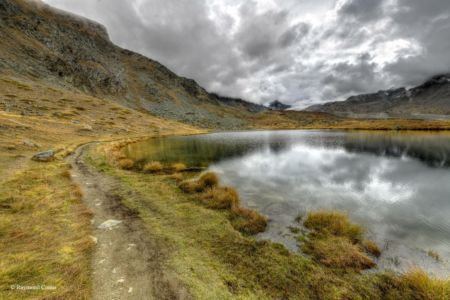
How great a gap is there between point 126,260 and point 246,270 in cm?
400

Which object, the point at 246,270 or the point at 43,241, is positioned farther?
the point at 43,241

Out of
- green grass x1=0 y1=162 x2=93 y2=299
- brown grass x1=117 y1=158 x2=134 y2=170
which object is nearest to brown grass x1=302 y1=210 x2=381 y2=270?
green grass x1=0 y1=162 x2=93 y2=299

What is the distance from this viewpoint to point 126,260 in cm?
682

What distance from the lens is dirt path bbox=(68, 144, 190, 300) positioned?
5.50 metres

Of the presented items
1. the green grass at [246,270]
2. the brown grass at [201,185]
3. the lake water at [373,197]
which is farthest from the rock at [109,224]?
the lake water at [373,197]

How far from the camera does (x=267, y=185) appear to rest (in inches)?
726

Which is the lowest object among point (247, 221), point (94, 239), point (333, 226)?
point (333, 226)

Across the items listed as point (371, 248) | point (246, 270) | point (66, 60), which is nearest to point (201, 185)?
point (246, 270)

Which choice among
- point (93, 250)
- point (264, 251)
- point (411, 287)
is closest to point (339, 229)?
point (411, 287)

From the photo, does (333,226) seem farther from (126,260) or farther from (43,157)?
A: (43,157)

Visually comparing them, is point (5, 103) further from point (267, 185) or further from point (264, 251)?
point (264, 251)

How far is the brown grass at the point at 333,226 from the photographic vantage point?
966 centimetres

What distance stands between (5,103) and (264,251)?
2823 inches

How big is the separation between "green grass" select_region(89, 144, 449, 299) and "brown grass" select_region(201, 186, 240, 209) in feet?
5.19
